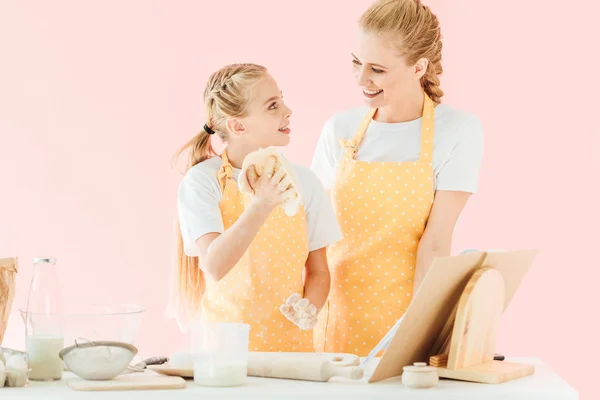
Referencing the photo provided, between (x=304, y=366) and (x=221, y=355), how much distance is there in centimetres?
16

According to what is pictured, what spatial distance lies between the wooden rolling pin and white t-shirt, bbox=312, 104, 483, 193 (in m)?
0.88

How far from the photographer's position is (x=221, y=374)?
1662 mm

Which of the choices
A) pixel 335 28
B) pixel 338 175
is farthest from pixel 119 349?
pixel 335 28

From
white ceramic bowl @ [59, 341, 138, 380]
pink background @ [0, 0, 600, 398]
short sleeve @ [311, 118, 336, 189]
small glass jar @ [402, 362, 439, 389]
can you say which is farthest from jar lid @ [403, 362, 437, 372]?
pink background @ [0, 0, 600, 398]

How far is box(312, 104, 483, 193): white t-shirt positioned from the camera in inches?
99.6

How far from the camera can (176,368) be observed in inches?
69.0

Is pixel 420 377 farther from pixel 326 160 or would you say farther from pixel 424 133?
pixel 326 160

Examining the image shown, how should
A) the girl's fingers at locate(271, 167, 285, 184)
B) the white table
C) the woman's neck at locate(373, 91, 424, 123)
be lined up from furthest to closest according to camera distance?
the woman's neck at locate(373, 91, 424, 123), the girl's fingers at locate(271, 167, 285, 184), the white table

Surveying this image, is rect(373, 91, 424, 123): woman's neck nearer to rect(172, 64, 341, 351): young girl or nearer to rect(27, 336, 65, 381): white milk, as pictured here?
rect(172, 64, 341, 351): young girl

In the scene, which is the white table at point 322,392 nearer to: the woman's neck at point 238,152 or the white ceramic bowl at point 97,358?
the white ceramic bowl at point 97,358

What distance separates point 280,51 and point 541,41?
121cm

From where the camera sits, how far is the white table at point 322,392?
1600 mm

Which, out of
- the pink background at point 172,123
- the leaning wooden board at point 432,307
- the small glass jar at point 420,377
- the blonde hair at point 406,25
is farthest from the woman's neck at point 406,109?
the pink background at point 172,123

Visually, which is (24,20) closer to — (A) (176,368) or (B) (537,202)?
(B) (537,202)
